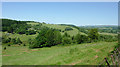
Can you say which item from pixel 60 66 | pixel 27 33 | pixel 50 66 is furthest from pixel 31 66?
pixel 27 33

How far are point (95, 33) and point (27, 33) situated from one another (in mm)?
69756

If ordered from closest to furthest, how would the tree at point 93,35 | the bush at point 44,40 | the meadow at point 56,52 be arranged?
the meadow at point 56,52 → the bush at point 44,40 → the tree at point 93,35

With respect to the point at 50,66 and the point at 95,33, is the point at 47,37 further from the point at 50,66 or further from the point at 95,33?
the point at 50,66

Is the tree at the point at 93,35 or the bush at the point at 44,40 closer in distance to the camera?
the bush at the point at 44,40

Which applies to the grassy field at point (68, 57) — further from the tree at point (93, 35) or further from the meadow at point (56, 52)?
the tree at point (93, 35)

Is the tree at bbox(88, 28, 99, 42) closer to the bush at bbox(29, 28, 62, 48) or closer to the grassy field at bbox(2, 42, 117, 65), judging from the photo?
Answer: the bush at bbox(29, 28, 62, 48)

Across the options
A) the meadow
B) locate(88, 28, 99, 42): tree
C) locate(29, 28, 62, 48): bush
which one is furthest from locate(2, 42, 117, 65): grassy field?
locate(88, 28, 99, 42): tree

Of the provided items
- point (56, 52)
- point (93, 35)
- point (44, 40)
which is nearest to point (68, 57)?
point (56, 52)

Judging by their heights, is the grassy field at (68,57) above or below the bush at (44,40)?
above

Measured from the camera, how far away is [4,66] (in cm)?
1678

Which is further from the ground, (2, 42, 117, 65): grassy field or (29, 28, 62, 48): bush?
(2, 42, 117, 65): grassy field

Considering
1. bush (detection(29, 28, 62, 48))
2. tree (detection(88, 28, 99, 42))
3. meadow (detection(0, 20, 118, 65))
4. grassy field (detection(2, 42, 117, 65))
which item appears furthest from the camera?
tree (detection(88, 28, 99, 42))

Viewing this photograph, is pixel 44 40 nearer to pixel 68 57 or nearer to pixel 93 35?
pixel 93 35

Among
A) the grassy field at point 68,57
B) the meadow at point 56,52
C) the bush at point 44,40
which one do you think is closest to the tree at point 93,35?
the meadow at point 56,52
